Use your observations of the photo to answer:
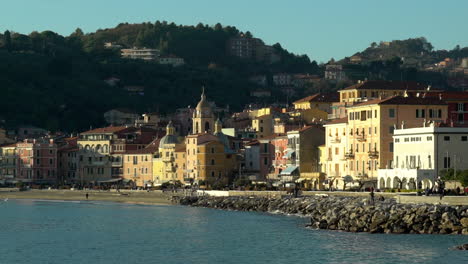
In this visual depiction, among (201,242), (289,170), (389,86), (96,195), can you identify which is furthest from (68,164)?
(201,242)

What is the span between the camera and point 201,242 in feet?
214

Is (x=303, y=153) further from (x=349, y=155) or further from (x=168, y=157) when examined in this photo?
(x=168, y=157)

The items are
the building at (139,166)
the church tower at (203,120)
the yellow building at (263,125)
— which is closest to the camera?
the building at (139,166)

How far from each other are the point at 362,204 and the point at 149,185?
6155 centimetres

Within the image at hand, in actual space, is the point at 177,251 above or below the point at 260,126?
below

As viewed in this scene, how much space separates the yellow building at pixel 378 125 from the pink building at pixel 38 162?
174ft

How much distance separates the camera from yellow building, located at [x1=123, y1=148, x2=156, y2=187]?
135375mm

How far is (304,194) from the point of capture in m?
92.6

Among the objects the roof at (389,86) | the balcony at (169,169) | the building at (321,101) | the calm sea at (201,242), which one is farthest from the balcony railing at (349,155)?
the building at (321,101)

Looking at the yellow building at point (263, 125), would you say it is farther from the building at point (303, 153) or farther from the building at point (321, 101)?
the building at point (303, 153)

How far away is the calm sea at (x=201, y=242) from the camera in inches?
2207

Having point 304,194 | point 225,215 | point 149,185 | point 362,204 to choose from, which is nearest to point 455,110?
point 304,194

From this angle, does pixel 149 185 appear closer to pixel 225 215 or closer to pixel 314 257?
pixel 225 215

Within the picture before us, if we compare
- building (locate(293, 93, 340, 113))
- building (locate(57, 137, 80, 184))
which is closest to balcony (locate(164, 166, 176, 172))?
building (locate(57, 137, 80, 184))
